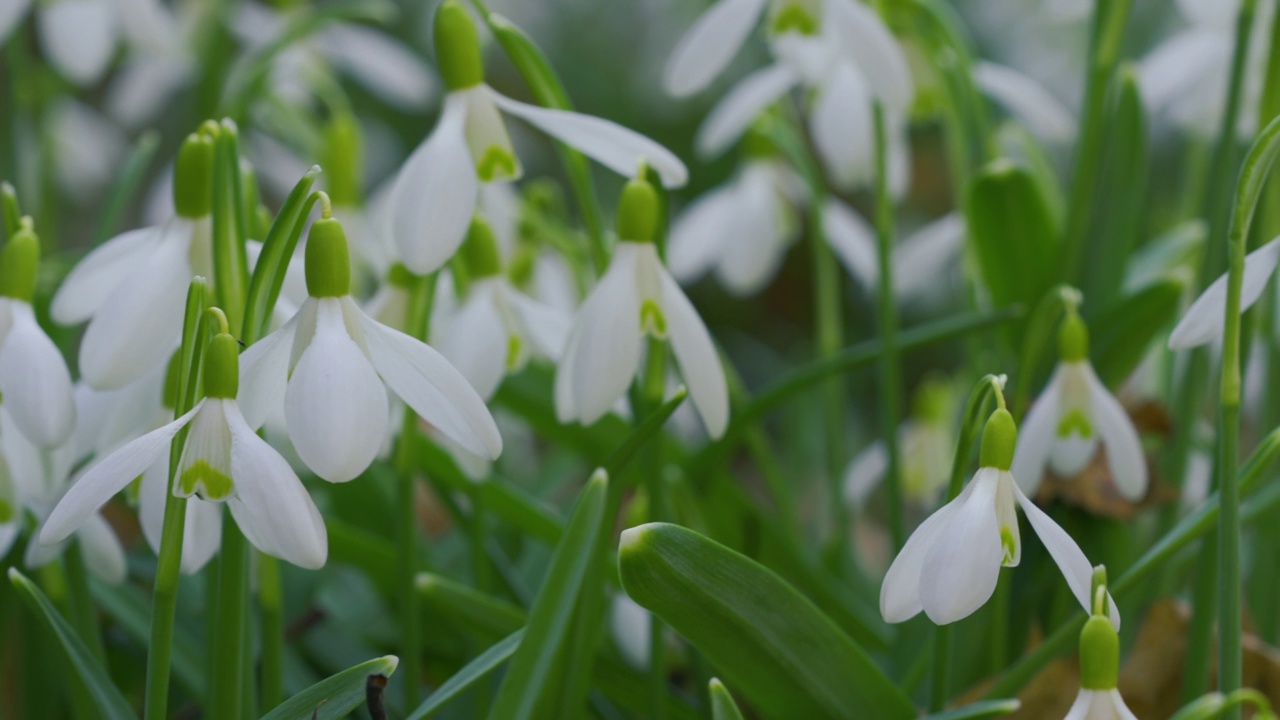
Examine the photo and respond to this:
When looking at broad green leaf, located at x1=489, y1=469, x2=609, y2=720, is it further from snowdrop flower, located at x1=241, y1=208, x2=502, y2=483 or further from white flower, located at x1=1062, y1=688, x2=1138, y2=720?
white flower, located at x1=1062, y1=688, x2=1138, y2=720

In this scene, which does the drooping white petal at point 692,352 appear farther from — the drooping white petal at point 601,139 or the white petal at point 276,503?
the white petal at point 276,503

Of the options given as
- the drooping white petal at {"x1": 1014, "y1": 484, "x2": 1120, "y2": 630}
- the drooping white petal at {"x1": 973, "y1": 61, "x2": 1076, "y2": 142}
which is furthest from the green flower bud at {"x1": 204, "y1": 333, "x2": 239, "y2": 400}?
the drooping white petal at {"x1": 973, "y1": 61, "x2": 1076, "y2": 142}

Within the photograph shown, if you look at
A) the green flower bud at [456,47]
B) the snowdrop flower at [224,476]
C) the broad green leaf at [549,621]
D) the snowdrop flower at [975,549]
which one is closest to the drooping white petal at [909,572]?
the snowdrop flower at [975,549]

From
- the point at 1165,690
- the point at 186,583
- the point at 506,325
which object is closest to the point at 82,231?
the point at 186,583

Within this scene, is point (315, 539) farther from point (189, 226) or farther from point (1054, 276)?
point (1054, 276)

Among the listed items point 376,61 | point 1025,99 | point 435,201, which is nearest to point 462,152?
point 435,201

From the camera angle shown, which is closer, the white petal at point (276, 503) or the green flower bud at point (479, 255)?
the white petal at point (276, 503)

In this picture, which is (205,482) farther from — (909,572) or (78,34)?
(78,34)
